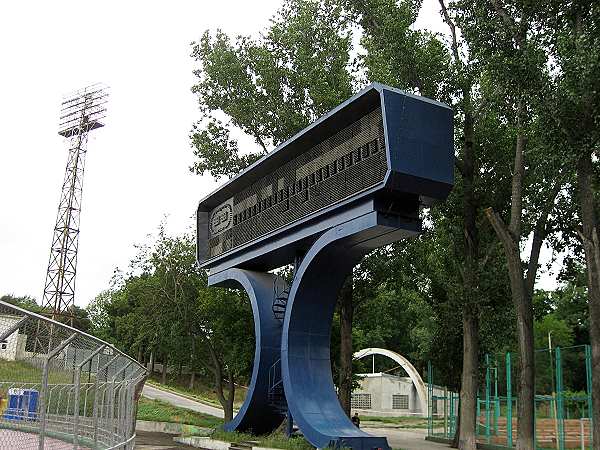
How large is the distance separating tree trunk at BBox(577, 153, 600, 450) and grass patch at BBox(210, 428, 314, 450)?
7212 mm

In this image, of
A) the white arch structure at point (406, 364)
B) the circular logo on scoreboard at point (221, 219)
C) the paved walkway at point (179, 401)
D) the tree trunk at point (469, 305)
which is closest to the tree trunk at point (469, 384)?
the tree trunk at point (469, 305)

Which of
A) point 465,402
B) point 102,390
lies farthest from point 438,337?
point 102,390

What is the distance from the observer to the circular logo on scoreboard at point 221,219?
24.9 meters

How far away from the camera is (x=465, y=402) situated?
21781 mm

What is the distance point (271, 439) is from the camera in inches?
800

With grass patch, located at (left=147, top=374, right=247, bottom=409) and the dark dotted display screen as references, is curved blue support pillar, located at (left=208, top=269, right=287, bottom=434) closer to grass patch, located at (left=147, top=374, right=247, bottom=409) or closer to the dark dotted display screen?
the dark dotted display screen

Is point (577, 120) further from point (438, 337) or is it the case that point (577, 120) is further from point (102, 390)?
point (438, 337)

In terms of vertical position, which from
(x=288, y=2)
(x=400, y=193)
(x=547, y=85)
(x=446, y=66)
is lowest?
(x=400, y=193)

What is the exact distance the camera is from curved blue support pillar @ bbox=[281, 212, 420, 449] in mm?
17094

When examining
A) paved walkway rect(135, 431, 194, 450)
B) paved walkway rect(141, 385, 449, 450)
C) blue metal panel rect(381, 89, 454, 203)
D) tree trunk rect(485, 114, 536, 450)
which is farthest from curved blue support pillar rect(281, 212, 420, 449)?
paved walkway rect(141, 385, 449, 450)

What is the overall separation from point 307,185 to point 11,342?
509 inches

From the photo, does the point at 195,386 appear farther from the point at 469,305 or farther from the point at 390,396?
the point at 469,305

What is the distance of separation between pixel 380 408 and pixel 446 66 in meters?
42.2

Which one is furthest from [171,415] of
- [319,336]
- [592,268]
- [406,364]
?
[592,268]
